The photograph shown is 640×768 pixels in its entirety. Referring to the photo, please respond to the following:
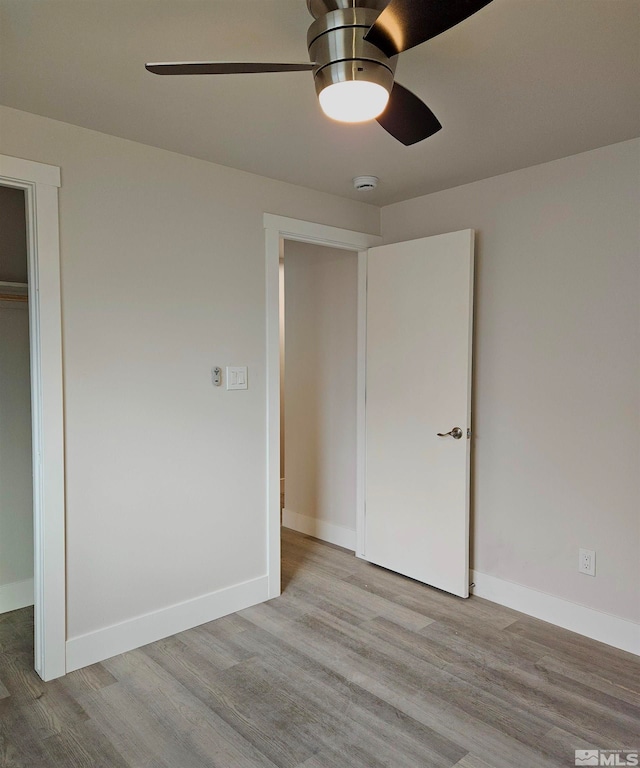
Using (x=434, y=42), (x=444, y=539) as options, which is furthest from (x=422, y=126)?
(x=444, y=539)

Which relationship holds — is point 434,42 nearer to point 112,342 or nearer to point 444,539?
point 112,342

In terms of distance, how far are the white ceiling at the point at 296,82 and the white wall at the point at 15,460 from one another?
1.29m

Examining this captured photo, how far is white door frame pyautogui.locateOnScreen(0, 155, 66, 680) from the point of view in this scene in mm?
2279

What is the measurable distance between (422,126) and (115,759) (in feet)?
7.65

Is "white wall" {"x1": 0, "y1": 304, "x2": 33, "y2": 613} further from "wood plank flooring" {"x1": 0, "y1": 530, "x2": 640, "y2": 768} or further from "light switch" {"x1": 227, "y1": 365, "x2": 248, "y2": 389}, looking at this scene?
"light switch" {"x1": 227, "y1": 365, "x2": 248, "y2": 389}

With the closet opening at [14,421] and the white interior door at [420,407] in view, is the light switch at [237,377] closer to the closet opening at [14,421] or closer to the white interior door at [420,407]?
the white interior door at [420,407]

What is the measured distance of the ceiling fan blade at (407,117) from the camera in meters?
1.59

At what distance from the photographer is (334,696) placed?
224 centimetres

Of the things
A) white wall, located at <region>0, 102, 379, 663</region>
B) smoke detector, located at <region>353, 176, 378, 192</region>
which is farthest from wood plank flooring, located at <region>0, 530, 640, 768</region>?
smoke detector, located at <region>353, 176, 378, 192</region>

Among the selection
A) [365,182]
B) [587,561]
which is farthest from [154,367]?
[587,561]

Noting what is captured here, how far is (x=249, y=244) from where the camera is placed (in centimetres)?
299

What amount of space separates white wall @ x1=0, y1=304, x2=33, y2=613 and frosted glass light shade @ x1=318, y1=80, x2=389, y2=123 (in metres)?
2.29

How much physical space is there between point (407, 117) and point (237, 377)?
64.9 inches

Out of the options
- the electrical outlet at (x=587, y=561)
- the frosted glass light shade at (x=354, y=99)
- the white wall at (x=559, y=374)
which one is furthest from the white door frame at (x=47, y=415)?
the electrical outlet at (x=587, y=561)
